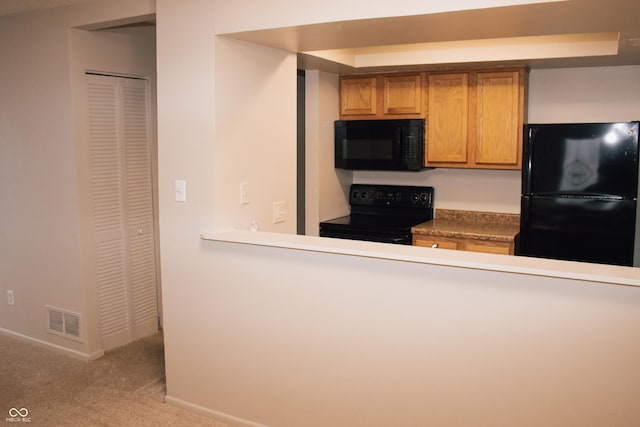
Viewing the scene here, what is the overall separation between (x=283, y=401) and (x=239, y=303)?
1.72 feet

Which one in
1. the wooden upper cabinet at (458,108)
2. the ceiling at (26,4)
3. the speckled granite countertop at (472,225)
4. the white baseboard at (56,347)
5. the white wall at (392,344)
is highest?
the ceiling at (26,4)

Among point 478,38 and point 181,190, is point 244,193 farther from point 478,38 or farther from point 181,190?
point 478,38

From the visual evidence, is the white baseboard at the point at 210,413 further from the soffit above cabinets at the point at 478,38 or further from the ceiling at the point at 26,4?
the ceiling at the point at 26,4

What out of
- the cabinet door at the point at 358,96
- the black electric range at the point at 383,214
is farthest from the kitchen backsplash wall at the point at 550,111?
the cabinet door at the point at 358,96

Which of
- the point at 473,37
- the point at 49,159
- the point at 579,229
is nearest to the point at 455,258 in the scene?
the point at 473,37

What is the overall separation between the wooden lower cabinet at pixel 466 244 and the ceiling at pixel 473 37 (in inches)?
47.9

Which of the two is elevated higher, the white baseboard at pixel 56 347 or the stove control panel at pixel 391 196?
the stove control panel at pixel 391 196

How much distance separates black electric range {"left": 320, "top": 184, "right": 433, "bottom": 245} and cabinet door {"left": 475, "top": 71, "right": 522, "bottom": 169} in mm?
694

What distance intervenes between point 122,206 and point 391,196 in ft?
6.99

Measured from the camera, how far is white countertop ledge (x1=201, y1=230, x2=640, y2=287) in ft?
7.11

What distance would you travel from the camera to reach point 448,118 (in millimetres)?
4461

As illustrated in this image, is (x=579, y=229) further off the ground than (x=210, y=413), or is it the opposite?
(x=579, y=229)

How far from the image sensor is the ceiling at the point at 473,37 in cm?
241

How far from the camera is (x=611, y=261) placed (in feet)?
12.6
